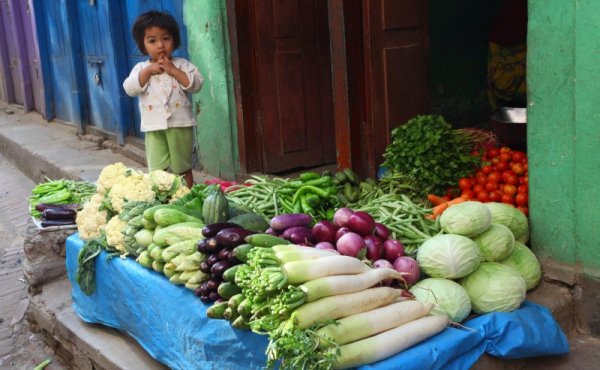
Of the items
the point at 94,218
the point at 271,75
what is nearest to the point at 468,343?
the point at 94,218

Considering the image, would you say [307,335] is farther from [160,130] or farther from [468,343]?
[160,130]

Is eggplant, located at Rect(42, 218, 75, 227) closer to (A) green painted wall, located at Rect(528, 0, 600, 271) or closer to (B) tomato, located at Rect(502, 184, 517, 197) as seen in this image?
(B) tomato, located at Rect(502, 184, 517, 197)

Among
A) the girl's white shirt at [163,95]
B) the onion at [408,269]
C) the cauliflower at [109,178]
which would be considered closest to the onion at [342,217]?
the onion at [408,269]

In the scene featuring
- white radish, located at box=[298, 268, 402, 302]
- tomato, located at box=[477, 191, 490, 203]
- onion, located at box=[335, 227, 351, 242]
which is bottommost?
tomato, located at box=[477, 191, 490, 203]

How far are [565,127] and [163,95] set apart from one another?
3.36 m

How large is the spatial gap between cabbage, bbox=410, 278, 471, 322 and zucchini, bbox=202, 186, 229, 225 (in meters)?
1.22

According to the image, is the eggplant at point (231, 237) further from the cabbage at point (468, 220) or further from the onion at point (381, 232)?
the cabbage at point (468, 220)

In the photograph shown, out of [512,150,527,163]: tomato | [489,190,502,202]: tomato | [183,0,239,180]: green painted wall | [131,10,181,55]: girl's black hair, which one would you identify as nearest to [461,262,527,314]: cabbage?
[489,190,502,202]: tomato

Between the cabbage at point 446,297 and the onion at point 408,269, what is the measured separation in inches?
2.1

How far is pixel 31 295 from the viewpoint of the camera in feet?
18.2

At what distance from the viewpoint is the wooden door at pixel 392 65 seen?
5.50 meters

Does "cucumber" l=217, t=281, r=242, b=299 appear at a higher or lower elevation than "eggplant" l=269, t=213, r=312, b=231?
lower

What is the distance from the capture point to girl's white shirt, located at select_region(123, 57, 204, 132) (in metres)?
5.86

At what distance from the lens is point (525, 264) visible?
385 cm
